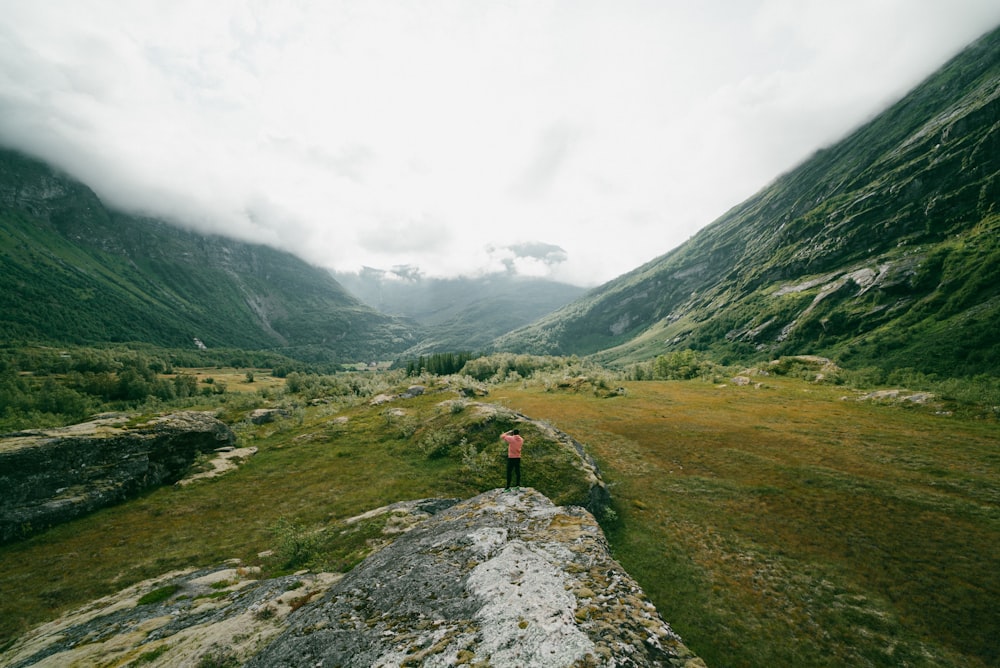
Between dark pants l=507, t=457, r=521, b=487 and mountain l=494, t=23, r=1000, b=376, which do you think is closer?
dark pants l=507, t=457, r=521, b=487

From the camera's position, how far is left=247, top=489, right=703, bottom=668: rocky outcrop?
568 cm

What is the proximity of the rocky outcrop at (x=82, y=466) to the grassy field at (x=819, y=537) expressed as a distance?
2784 cm

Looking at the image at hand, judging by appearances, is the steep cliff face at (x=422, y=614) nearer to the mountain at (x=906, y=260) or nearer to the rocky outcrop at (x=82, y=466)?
the rocky outcrop at (x=82, y=466)

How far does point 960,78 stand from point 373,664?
326 metres

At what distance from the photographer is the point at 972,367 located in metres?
60.2

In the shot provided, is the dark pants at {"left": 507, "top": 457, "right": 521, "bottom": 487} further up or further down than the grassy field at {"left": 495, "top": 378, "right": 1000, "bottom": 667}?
further up

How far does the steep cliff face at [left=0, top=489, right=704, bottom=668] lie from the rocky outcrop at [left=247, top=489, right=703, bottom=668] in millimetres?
27

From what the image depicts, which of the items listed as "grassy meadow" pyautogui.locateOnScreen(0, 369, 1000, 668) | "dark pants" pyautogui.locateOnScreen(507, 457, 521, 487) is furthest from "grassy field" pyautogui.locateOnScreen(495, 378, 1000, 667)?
"dark pants" pyautogui.locateOnScreen(507, 457, 521, 487)

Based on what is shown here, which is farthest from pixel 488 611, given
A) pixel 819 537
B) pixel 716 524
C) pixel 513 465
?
pixel 819 537

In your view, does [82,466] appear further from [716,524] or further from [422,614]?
[716,524]

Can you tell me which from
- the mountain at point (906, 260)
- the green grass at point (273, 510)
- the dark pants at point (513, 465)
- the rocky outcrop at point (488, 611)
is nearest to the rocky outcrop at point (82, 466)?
the green grass at point (273, 510)

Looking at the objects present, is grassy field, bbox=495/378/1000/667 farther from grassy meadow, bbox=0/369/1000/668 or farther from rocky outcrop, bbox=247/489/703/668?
rocky outcrop, bbox=247/489/703/668

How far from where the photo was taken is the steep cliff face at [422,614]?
584cm

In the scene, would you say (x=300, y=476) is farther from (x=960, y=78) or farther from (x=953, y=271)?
(x=960, y=78)
